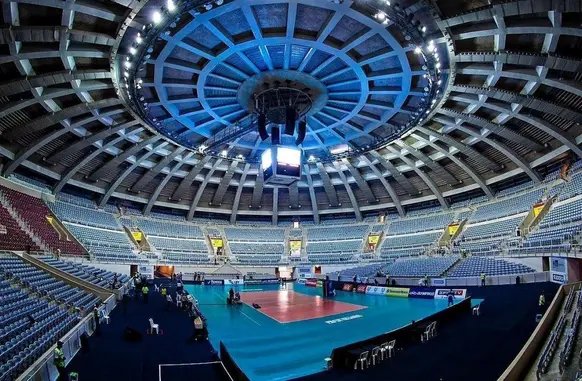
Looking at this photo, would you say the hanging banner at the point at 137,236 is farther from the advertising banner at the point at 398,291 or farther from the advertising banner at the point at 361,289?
the advertising banner at the point at 398,291

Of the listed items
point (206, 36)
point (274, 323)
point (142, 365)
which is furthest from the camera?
point (206, 36)

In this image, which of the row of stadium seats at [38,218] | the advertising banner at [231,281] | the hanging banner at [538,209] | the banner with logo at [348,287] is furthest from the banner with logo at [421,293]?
the row of stadium seats at [38,218]

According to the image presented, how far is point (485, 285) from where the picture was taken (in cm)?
2883

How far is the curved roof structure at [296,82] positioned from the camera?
62.4 ft

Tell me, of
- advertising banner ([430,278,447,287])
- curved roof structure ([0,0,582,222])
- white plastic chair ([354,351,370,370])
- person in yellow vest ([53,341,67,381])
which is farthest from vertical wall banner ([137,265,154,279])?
white plastic chair ([354,351,370,370])

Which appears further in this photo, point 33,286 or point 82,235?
point 82,235

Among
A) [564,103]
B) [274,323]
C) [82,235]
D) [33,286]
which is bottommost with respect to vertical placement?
[274,323]

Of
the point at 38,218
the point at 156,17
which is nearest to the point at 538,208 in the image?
the point at 156,17

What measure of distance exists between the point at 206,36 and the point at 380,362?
21083mm

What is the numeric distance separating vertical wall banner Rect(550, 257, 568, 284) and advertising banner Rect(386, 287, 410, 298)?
1100 centimetres

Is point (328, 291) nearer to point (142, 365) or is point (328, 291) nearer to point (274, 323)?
point (274, 323)

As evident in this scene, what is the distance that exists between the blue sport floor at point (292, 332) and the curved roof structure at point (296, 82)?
53.7 feet

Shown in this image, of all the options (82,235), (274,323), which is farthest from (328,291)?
(82,235)

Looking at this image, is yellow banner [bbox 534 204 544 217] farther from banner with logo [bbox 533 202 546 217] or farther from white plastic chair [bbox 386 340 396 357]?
white plastic chair [bbox 386 340 396 357]
